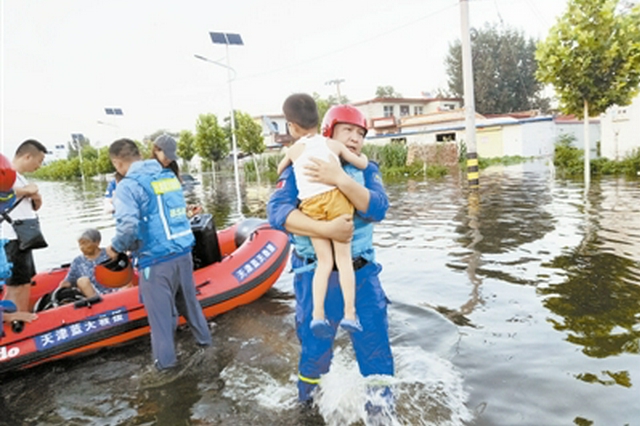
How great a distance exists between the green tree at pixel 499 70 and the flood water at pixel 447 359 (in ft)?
139

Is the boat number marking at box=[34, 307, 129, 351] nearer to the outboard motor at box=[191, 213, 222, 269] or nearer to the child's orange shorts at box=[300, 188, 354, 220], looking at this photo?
the outboard motor at box=[191, 213, 222, 269]

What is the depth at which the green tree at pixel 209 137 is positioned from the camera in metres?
39.2

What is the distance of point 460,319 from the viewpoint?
4.36m

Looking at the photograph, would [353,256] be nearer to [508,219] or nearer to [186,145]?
[508,219]

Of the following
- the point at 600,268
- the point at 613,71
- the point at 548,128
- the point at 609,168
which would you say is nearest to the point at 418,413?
the point at 600,268

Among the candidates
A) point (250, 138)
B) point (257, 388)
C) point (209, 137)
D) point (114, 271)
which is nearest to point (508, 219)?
point (257, 388)

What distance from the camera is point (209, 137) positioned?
3934 cm

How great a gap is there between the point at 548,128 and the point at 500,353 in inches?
1283

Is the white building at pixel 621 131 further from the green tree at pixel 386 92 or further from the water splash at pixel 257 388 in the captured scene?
the green tree at pixel 386 92

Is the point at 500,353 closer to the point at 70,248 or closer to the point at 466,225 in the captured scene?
the point at 466,225

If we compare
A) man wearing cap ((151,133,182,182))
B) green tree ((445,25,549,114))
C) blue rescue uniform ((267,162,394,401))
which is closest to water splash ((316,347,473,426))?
blue rescue uniform ((267,162,394,401))

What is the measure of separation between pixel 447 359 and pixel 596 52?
1334cm

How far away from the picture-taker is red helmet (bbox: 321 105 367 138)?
2.46 m

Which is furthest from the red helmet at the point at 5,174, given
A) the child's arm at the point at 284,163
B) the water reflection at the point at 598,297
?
the water reflection at the point at 598,297
